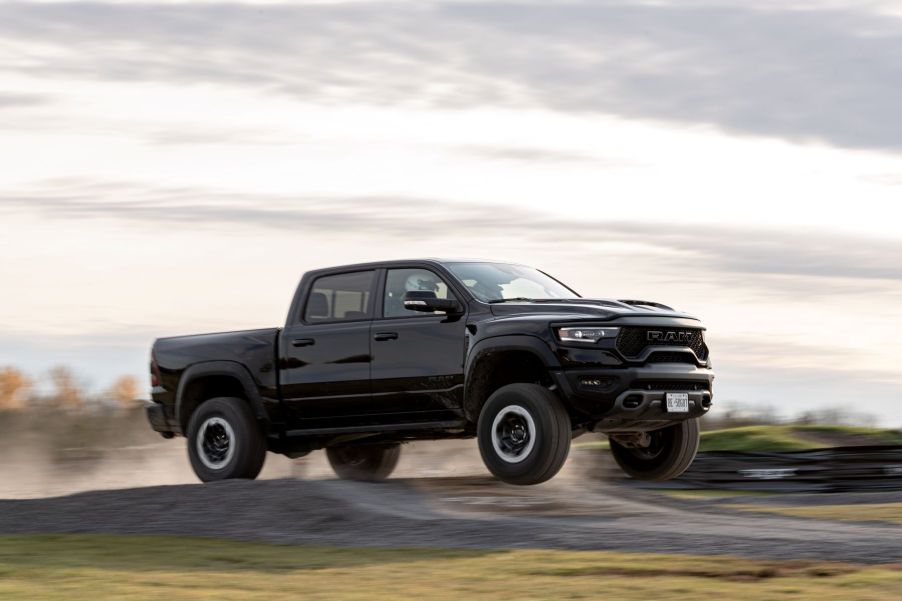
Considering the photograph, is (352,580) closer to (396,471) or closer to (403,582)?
(403,582)

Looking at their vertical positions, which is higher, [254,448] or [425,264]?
[425,264]

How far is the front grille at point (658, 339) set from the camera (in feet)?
41.1

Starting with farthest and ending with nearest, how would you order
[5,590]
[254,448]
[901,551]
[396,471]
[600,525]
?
[396,471], [254,448], [600,525], [901,551], [5,590]

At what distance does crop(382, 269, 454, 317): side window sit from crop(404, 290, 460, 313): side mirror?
0.45m

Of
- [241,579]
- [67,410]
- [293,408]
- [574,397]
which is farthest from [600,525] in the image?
[67,410]

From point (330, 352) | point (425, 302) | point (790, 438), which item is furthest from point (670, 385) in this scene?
point (790, 438)

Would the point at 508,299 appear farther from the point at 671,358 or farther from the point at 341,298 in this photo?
the point at 341,298

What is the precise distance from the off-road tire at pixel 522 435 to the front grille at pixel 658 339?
0.76 m

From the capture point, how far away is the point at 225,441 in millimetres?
14758

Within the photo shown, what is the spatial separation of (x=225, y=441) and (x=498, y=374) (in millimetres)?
3383

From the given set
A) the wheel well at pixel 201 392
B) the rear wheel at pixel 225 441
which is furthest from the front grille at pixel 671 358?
the wheel well at pixel 201 392

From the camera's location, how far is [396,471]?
56.6 feet

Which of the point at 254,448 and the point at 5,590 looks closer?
the point at 5,590

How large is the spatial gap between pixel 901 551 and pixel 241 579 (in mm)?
4348
